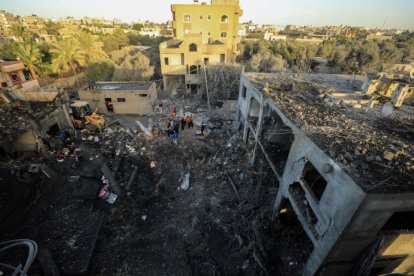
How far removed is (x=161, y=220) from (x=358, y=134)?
9.35 metres

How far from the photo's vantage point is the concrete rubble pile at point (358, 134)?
18.4 feet

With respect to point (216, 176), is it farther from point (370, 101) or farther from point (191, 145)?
point (370, 101)

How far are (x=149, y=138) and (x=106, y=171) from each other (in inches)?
220

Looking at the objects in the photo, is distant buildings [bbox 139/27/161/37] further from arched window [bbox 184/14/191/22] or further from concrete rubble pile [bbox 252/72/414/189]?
concrete rubble pile [bbox 252/72/414/189]

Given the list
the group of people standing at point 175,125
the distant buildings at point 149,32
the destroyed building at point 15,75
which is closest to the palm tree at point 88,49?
the destroyed building at point 15,75

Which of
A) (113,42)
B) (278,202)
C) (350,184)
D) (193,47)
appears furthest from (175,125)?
(113,42)

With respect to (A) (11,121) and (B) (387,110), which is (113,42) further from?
(B) (387,110)

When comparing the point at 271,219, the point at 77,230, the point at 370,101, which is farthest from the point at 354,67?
the point at 77,230

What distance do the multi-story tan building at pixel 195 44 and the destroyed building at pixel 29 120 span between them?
1433 cm

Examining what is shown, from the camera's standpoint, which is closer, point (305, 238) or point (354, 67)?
point (305, 238)

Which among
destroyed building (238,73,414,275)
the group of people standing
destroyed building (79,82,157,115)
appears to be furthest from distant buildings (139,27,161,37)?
destroyed building (238,73,414,275)

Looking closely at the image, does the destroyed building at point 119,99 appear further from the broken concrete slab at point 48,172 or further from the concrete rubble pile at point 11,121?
the broken concrete slab at point 48,172

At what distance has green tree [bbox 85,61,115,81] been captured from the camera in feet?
98.7

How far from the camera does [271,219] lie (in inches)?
393
